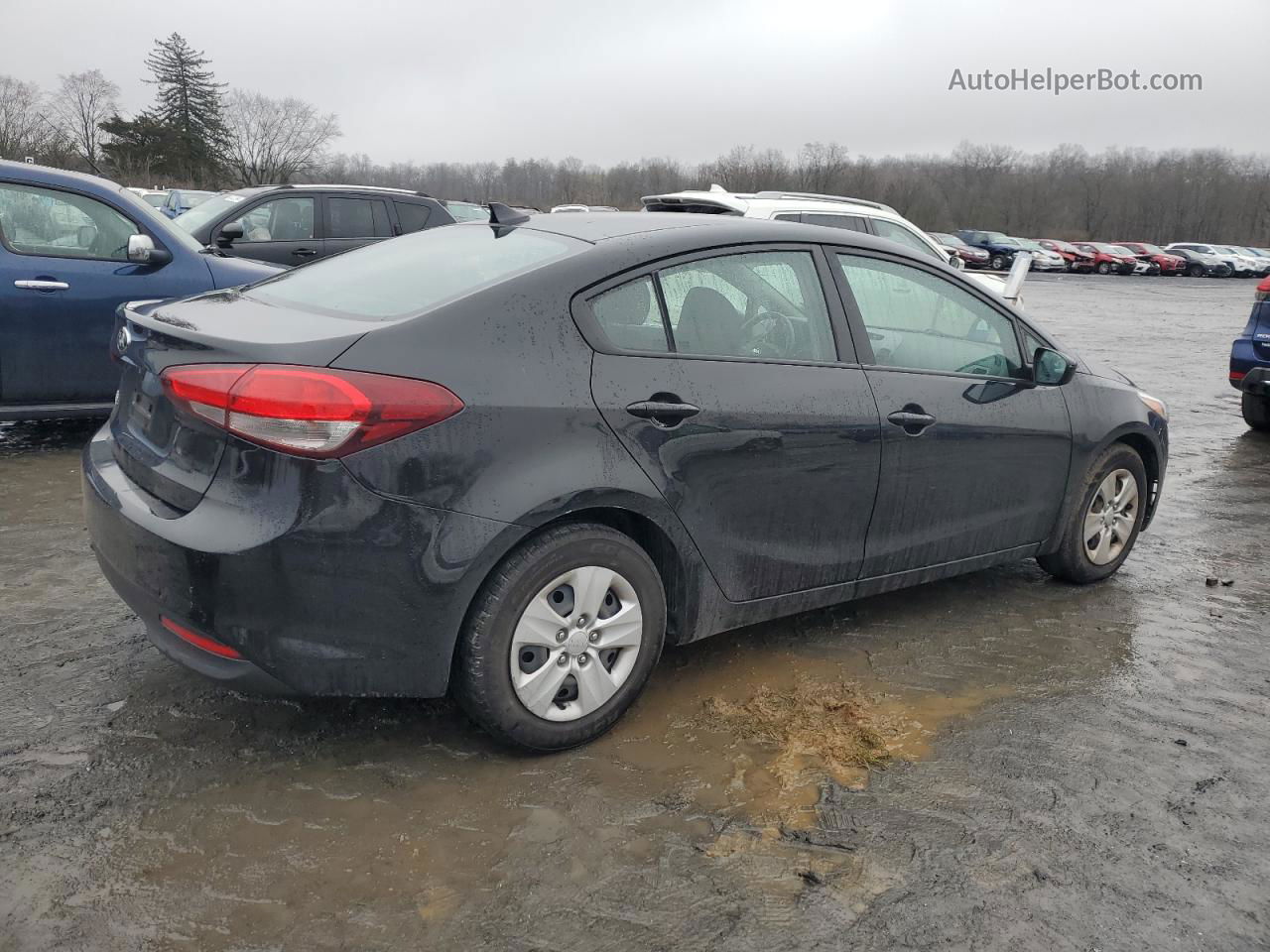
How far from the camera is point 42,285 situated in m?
5.96

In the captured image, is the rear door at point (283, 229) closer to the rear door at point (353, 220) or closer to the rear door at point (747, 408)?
the rear door at point (353, 220)

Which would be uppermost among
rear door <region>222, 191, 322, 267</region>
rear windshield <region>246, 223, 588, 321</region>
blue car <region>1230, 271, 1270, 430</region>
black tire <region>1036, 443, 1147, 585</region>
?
rear door <region>222, 191, 322, 267</region>

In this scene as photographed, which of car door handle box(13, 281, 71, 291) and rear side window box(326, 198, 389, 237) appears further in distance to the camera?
rear side window box(326, 198, 389, 237)

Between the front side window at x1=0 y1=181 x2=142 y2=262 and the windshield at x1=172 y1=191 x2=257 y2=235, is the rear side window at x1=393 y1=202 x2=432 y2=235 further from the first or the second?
the front side window at x1=0 y1=181 x2=142 y2=262

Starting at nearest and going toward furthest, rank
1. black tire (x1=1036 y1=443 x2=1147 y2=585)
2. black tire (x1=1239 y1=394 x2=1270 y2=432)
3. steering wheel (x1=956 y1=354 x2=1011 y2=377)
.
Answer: steering wheel (x1=956 y1=354 x2=1011 y2=377) < black tire (x1=1036 y1=443 x2=1147 y2=585) < black tire (x1=1239 y1=394 x2=1270 y2=432)

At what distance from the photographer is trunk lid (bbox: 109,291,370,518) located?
273 centimetres

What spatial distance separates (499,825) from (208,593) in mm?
954

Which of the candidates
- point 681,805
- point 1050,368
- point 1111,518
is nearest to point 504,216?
point 681,805

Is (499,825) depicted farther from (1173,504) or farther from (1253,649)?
(1173,504)

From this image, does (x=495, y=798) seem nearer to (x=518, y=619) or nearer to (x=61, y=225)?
(x=518, y=619)

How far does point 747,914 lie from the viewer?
2.43 m

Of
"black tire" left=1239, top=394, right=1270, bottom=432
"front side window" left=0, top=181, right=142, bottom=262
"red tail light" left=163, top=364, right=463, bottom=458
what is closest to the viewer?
"red tail light" left=163, top=364, right=463, bottom=458

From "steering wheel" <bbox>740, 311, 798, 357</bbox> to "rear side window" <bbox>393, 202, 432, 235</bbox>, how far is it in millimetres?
8298

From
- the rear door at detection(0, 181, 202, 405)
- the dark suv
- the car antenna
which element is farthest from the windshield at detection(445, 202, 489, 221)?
the car antenna
